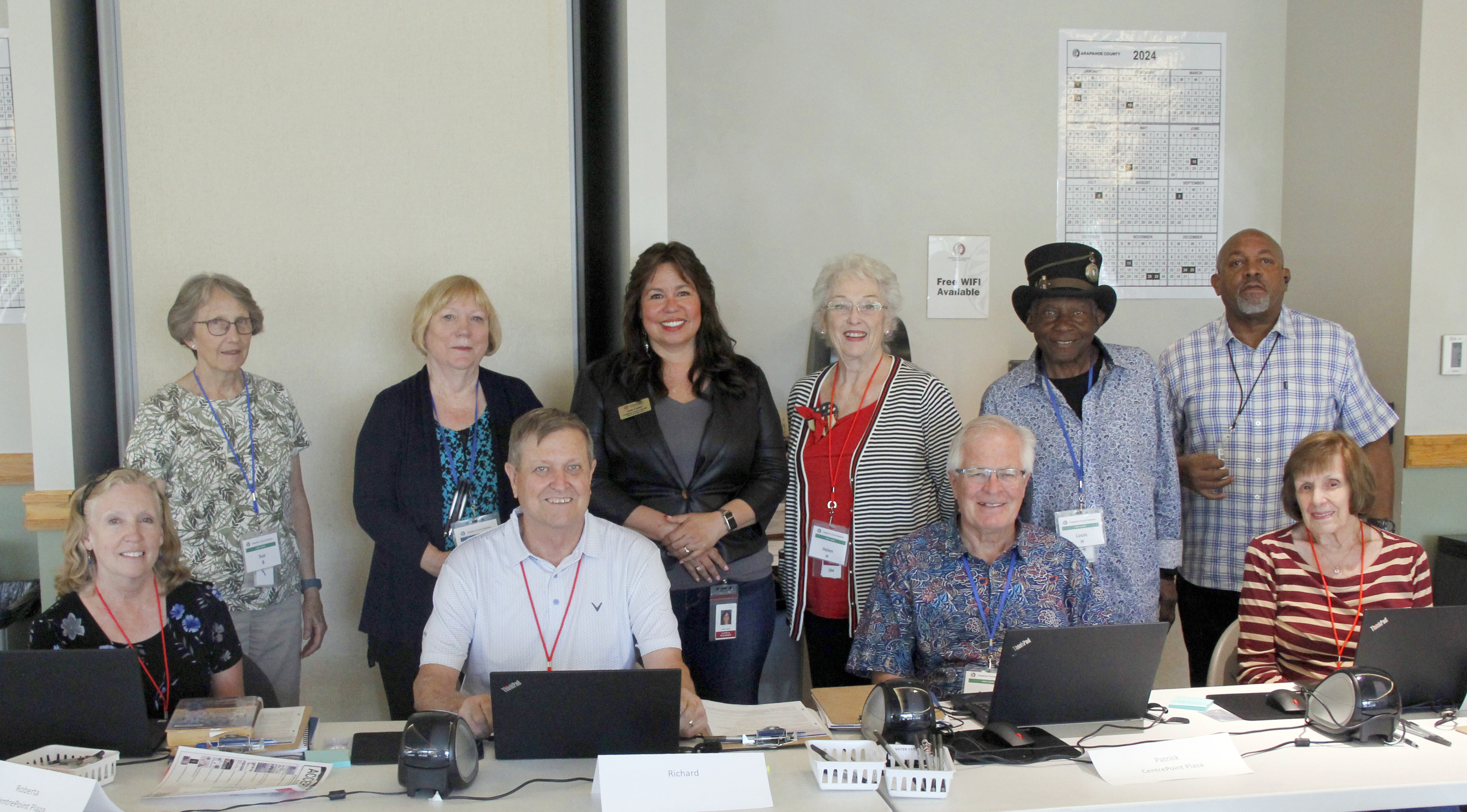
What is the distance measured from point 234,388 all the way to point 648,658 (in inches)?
55.3

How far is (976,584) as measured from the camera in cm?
229

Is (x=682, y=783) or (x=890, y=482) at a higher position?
(x=890, y=482)

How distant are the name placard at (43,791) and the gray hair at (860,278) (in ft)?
6.67

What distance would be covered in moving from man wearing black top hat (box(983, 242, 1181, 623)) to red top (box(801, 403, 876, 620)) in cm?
40

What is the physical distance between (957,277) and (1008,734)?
2598mm

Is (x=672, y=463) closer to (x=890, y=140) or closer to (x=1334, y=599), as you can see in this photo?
(x=1334, y=599)

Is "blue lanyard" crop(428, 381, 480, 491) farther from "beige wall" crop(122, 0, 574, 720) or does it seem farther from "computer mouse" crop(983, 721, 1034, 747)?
"computer mouse" crop(983, 721, 1034, 747)

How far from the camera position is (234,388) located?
8.76ft

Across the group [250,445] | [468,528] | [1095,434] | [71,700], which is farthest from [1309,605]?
[250,445]

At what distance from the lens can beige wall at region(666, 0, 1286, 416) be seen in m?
3.95

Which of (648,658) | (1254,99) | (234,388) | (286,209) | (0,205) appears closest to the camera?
(648,658)

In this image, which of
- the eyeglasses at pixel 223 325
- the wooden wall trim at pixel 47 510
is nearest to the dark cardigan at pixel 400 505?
the eyeglasses at pixel 223 325

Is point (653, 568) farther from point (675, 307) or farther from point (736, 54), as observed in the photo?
point (736, 54)

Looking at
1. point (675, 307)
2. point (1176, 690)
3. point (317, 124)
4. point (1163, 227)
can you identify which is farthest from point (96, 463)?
point (1163, 227)
